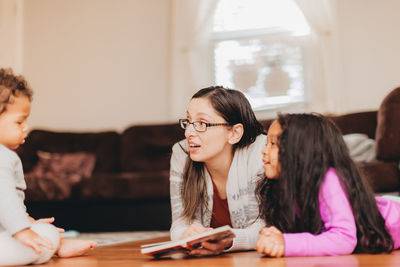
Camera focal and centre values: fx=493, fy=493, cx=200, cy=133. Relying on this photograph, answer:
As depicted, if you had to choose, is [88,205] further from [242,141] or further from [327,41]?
[327,41]

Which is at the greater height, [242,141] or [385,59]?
[385,59]

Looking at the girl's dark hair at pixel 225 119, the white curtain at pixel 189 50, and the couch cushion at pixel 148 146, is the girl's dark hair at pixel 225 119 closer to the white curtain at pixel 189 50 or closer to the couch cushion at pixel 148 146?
the couch cushion at pixel 148 146

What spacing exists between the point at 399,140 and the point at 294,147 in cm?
211

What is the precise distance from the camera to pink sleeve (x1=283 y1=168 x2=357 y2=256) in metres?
1.31

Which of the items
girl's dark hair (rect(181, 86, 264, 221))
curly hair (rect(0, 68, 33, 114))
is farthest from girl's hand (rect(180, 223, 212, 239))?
curly hair (rect(0, 68, 33, 114))

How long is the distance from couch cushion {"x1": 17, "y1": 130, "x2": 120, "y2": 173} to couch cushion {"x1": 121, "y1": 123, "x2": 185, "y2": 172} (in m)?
0.12

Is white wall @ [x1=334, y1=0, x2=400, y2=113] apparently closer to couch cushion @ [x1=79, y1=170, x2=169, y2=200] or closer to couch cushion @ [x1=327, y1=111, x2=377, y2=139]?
couch cushion @ [x1=327, y1=111, x2=377, y2=139]

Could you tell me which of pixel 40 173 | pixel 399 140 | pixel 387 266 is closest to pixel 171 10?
pixel 40 173

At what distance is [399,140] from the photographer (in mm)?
3211

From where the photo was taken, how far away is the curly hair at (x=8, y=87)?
1.39m

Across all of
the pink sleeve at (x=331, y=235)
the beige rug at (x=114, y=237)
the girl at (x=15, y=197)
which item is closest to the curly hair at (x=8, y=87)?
the girl at (x=15, y=197)

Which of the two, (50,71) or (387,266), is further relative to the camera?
(50,71)

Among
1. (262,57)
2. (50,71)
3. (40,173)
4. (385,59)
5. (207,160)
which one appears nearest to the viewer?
(207,160)

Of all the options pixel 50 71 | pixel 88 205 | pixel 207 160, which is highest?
pixel 50 71
